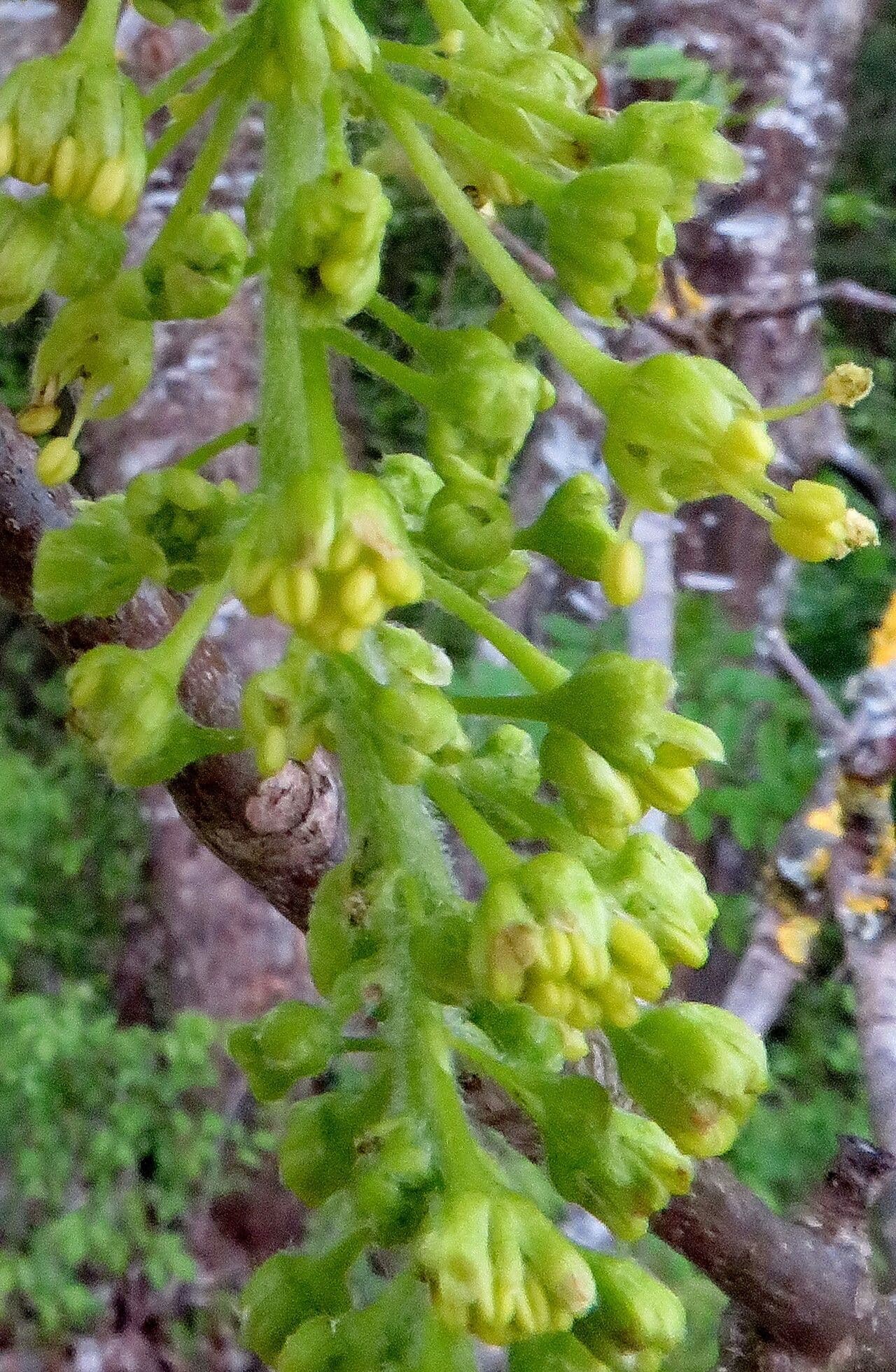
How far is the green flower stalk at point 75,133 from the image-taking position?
1.74 ft

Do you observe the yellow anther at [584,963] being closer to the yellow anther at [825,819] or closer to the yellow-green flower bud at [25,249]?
the yellow-green flower bud at [25,249]

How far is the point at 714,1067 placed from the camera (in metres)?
0.57

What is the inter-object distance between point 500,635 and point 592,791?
82mm

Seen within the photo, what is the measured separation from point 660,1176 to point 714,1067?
0.05 meters

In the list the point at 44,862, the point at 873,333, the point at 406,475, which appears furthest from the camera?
the point at 873,333

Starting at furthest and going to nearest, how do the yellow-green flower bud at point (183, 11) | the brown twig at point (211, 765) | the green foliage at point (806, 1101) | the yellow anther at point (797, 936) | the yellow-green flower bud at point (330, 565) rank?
the green foliage at point (806, 1101)
the yellow anther at point (797, 936)
the brown twig at point (211, 765)
the yellow-green flower bud at point (183, 11)
the yellow-green flower bud at point (330, 565)

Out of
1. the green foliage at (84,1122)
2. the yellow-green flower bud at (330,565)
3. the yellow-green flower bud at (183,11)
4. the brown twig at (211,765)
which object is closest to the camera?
the yellow-green flower bud at (330,565)

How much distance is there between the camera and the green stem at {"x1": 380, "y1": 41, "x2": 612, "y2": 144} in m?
0.56

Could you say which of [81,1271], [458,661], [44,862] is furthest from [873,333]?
[81,1271]

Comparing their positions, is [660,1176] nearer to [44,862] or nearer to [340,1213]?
[340,1213]

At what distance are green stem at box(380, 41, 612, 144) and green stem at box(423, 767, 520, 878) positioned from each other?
29 cm

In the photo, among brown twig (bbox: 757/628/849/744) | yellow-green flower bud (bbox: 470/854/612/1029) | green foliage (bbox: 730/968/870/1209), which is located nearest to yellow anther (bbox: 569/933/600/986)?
yellow-green flower bud (bbox: 470/854/612/1029)

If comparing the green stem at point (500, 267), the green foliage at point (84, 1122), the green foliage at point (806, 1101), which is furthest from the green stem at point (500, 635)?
the green foliage at point (806, 1101)

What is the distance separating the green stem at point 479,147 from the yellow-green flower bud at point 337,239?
0.06 m
